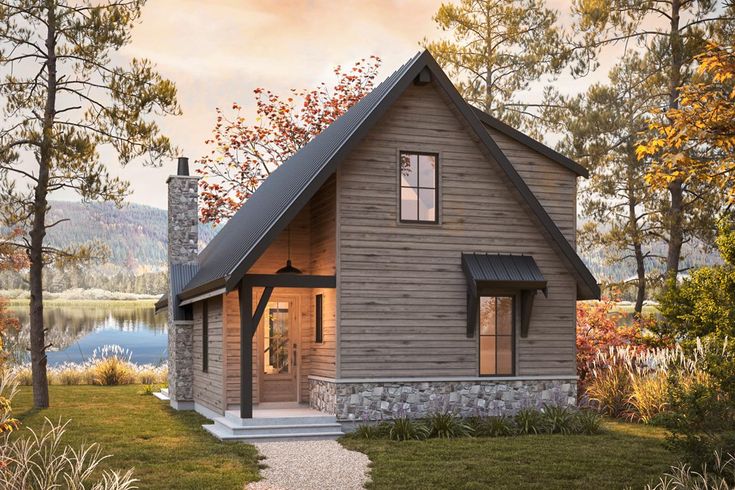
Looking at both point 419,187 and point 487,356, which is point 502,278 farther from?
point 419,187

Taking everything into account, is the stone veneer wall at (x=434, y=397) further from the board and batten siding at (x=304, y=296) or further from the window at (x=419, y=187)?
the window at (x=419, y=187)

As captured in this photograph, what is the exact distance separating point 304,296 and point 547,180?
5335mm

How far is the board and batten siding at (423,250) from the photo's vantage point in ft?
50.2

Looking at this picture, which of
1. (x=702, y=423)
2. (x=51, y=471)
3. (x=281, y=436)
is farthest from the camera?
(x=281, y=436)

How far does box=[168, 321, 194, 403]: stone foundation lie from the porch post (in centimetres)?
581

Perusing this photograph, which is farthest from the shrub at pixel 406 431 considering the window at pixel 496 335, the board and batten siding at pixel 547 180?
the board and batten siding at pixel 547 180

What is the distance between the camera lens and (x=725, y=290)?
55.3ft

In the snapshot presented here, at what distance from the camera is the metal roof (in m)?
15.6

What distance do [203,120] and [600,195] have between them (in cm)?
1496

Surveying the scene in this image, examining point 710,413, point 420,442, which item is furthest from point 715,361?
point 420,442

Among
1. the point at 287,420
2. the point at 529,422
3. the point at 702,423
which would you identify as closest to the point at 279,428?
the point at 287,420

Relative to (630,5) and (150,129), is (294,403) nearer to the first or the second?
(150,129)

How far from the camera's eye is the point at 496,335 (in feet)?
53.6

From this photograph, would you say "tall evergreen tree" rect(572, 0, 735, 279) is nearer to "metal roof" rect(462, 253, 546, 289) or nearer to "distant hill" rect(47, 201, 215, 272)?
"metal roof" rect(462, 253, 546, 289)
